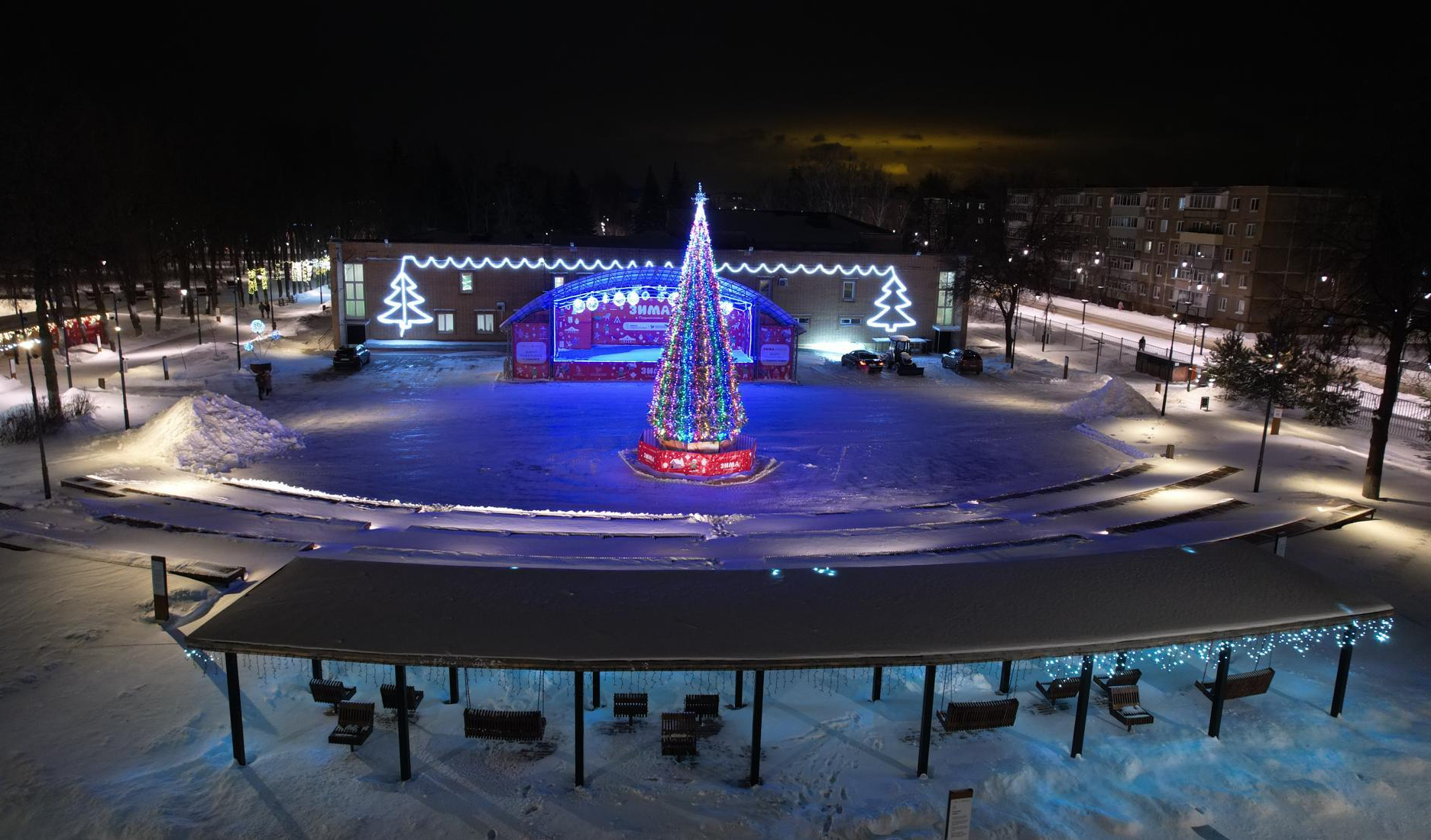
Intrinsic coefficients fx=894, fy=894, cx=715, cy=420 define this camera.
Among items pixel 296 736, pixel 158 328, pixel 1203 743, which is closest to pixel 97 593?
pixel 296 736

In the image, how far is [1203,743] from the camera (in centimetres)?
1175

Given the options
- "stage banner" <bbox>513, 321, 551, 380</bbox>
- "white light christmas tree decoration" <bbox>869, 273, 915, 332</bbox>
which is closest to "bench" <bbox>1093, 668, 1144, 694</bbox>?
"stage banner" <bbox>513, 321, 551, 380</bbox>

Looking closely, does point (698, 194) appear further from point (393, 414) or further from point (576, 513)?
point (393, 414)

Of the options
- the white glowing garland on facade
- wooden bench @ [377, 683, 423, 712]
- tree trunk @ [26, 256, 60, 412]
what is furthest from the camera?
the white glowing garland on facade

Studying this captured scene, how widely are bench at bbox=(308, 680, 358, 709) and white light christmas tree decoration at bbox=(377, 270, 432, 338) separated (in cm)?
3516

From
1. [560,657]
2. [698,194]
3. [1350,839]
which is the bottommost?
[1350,839]

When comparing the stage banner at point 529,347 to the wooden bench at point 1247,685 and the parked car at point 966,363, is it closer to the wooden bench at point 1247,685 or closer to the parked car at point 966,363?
the parked car at point 966,363

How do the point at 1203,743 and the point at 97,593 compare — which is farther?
the point at 97,593

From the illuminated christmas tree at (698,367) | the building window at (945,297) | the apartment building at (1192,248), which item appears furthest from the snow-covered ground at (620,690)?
the apartment building at (1192,248)

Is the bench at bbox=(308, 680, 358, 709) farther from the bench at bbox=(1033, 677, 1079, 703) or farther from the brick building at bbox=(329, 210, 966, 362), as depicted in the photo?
the brick building at bbox=(329, 210, 966, 362)

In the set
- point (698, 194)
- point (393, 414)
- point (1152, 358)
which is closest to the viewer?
point (698, 194)

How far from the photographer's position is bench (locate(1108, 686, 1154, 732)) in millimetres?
11945

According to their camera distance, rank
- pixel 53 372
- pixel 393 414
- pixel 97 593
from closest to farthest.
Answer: pixel 97 593, pixel 53 372, pixel 393 414

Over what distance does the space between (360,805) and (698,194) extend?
55.1 ft
